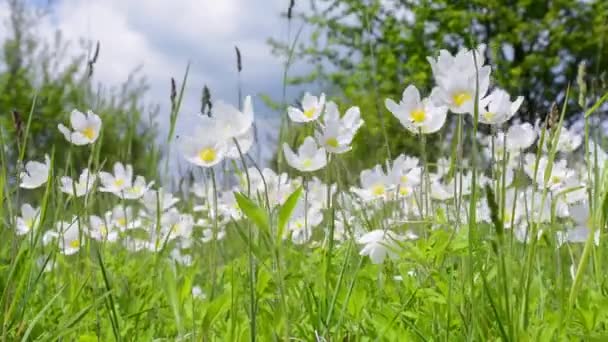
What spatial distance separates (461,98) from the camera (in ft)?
3.28

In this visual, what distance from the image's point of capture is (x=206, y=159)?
1.14 m

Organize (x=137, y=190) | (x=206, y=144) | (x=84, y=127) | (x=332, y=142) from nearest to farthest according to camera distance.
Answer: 1. (x=206, y=144)
2. (x=332, y=142)
3. (x=84, y=127)
4. (x=137, y=190)

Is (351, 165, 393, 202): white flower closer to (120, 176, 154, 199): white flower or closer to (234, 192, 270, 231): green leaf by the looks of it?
(120, 176, 154, 199): white flower

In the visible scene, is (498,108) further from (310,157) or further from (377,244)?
(310,157)

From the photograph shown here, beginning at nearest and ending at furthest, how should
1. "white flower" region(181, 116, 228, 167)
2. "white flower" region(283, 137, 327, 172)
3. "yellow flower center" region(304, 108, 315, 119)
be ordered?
"white flower" region(181, 116, 228, 167)
"white flower" region(283, 137, 327, 172)
"yellow flower center" region(304, 108, 315, 119)

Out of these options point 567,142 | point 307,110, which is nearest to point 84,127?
point 307,110

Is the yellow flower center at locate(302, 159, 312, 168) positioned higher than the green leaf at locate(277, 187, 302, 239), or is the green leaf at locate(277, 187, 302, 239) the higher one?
the yellow flower center at locate(302, 159, 312, 168)

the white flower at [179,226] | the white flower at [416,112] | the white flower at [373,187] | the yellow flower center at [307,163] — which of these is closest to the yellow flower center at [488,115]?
the white flower at [416,112]

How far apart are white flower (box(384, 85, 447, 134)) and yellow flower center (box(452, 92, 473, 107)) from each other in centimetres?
20

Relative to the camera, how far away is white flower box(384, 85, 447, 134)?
48.0 inches

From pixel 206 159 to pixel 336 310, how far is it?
0.35 meters

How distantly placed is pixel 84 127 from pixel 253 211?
989mm

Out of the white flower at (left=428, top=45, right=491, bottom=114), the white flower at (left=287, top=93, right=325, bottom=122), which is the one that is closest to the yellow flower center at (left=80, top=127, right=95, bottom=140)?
the white flower at (left=287, top=93, right=325, bottom=122)

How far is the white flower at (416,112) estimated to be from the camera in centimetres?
122
